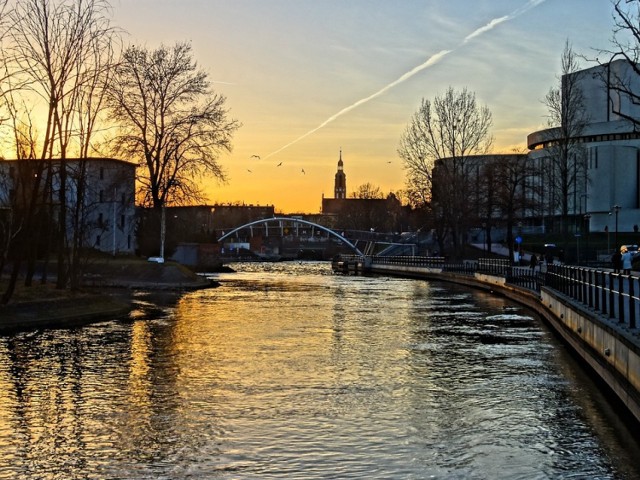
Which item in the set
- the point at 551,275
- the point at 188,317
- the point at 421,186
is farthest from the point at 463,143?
the point at 188,317

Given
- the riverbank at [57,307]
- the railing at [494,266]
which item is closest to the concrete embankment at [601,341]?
the riverbank at [57,307]

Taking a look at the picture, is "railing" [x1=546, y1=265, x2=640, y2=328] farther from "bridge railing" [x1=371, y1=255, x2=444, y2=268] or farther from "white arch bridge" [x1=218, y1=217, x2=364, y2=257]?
"white arch bridge" [x1=218, y1=217, x2=364, y2=257]

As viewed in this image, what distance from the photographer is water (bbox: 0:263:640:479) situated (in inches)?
443

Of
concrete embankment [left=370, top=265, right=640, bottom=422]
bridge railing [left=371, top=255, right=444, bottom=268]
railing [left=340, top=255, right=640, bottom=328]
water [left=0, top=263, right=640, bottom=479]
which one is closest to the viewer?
water [left=0, top=263, right=640, bottom=479]

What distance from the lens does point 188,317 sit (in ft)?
109

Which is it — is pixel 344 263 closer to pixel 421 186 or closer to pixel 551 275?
pixel 421 186

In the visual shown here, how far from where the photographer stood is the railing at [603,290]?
16.5 m

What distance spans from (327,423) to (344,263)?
87634mm

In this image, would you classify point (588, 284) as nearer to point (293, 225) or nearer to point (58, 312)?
point (58, 312)

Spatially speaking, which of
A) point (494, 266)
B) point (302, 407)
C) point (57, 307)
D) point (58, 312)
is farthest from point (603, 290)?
point (494, 266)

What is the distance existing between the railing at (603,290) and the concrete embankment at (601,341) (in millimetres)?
305

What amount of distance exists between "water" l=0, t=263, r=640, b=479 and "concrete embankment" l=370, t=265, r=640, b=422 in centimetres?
49

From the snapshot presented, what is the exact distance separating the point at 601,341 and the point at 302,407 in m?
6.96

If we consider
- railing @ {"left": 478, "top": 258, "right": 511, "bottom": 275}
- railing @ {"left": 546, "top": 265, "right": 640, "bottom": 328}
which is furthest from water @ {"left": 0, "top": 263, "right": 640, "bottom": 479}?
railing @ {"left": 478, "top": 258, "right": 511, "bottom": 275}
